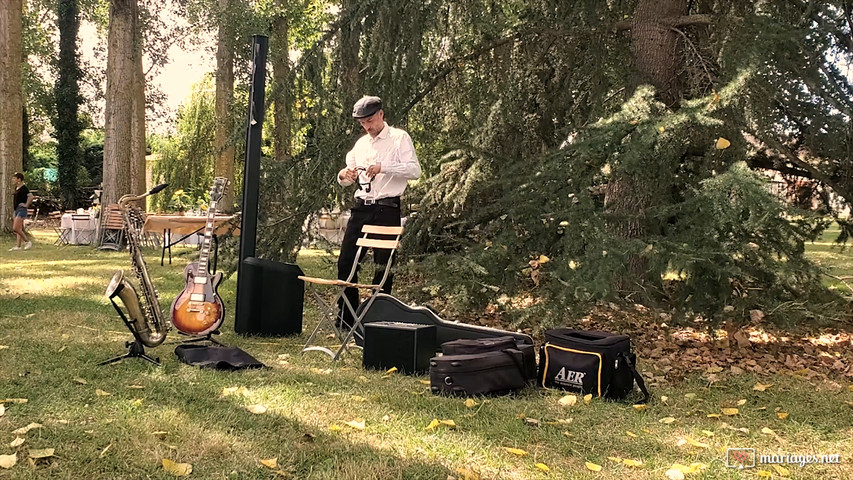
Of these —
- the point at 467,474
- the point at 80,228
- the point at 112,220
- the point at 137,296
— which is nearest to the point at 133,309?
the point at 137,296

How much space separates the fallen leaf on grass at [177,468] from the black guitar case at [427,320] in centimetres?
207

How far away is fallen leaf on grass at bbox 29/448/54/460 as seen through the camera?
2686 millimetres

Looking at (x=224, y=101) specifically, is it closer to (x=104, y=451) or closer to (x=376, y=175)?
(x=376, y=175)

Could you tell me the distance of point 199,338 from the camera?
4.98 metres

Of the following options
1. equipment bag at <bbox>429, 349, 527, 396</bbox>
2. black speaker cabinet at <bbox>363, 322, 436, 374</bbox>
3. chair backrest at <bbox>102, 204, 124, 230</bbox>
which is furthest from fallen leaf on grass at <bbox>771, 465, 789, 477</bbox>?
chair backrest at <bbox>102, 204, 124, 230</bbox>

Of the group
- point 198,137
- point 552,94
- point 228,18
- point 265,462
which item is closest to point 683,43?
point 552,94

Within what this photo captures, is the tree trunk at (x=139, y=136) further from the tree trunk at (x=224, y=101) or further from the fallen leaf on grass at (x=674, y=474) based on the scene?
the fallen leaf on grass at (x=674, y=474)

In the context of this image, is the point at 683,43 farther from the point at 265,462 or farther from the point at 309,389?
the point at 265,462

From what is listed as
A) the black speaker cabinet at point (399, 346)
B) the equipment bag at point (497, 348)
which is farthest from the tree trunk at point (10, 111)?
the equipment bag at point (497, 348)

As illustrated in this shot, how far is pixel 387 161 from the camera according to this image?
5.19 m

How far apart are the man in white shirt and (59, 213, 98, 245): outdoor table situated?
10438 mm

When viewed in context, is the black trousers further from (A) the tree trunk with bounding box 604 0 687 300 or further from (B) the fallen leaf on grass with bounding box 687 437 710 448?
(B) the fallen leaf on grass with bounding box 687 437 710 448

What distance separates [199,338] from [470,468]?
9.10ft

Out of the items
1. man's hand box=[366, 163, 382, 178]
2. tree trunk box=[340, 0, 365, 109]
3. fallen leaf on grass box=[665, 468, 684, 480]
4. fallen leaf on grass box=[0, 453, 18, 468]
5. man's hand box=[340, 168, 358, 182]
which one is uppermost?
tree trunk box=[340, 0, 365, 109]
